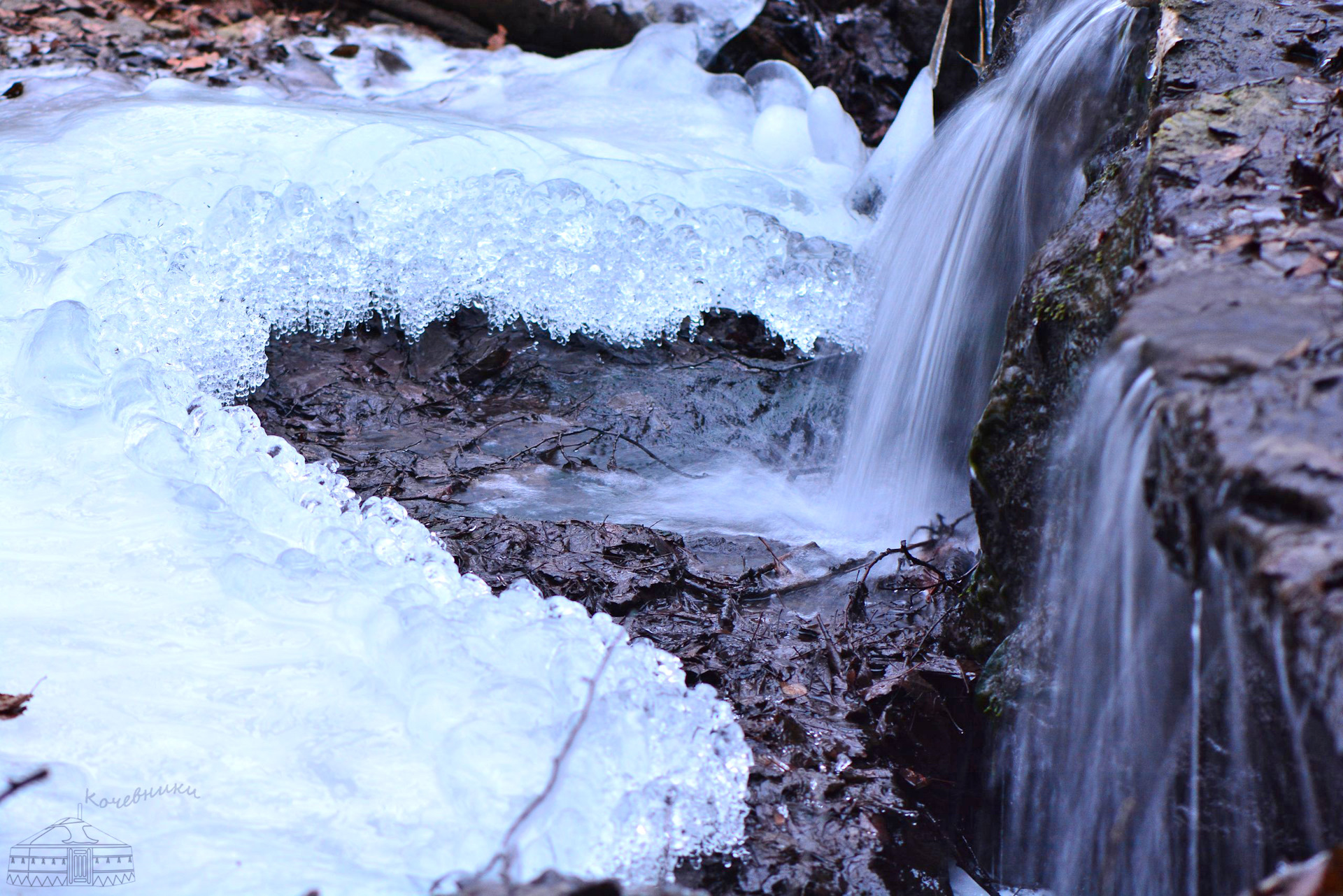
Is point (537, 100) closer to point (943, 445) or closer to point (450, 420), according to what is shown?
point (450, 420)

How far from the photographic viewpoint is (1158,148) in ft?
7.22

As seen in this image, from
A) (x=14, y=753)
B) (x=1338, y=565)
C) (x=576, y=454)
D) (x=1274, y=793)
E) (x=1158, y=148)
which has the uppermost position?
(x=1158, y=148)

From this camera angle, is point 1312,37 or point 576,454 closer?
point 1312,37

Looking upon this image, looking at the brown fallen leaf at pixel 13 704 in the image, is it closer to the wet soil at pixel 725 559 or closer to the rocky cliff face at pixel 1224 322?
the wet soil at pixel 725 559

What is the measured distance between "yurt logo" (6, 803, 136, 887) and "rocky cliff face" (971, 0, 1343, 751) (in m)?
1.83

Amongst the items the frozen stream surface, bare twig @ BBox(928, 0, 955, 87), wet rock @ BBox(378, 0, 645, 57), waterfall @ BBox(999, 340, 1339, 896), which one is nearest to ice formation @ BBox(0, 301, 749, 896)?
the frozen stream surface

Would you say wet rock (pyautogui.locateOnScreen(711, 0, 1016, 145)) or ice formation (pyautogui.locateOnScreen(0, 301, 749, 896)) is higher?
wet rock (pyautogui.locateOnScreen(711, 0, 1016, 145))

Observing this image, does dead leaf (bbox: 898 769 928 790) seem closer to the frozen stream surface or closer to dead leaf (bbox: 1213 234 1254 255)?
the frozen stream surface

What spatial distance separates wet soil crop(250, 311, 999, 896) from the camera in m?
2.15

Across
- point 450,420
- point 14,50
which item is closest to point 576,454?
point 450,420

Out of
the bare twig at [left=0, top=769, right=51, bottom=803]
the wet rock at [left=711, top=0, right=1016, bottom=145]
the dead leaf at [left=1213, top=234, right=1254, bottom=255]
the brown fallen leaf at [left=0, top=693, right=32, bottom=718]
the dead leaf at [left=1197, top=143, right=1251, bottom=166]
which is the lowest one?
the bare twig at [left=0, top=769, right=51, bottom=803]

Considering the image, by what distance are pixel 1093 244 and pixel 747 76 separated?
3647 mm

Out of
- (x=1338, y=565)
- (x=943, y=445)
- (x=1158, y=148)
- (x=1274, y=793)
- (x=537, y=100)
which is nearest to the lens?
(x=1338, y=565)

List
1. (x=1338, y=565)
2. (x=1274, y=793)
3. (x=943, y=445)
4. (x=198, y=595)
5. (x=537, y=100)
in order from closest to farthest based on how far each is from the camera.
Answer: (x=1338, y=565)
(x=1274, y=793)
(x=198, y=595)
(x=943, y=445)
(x=537, y=100)
